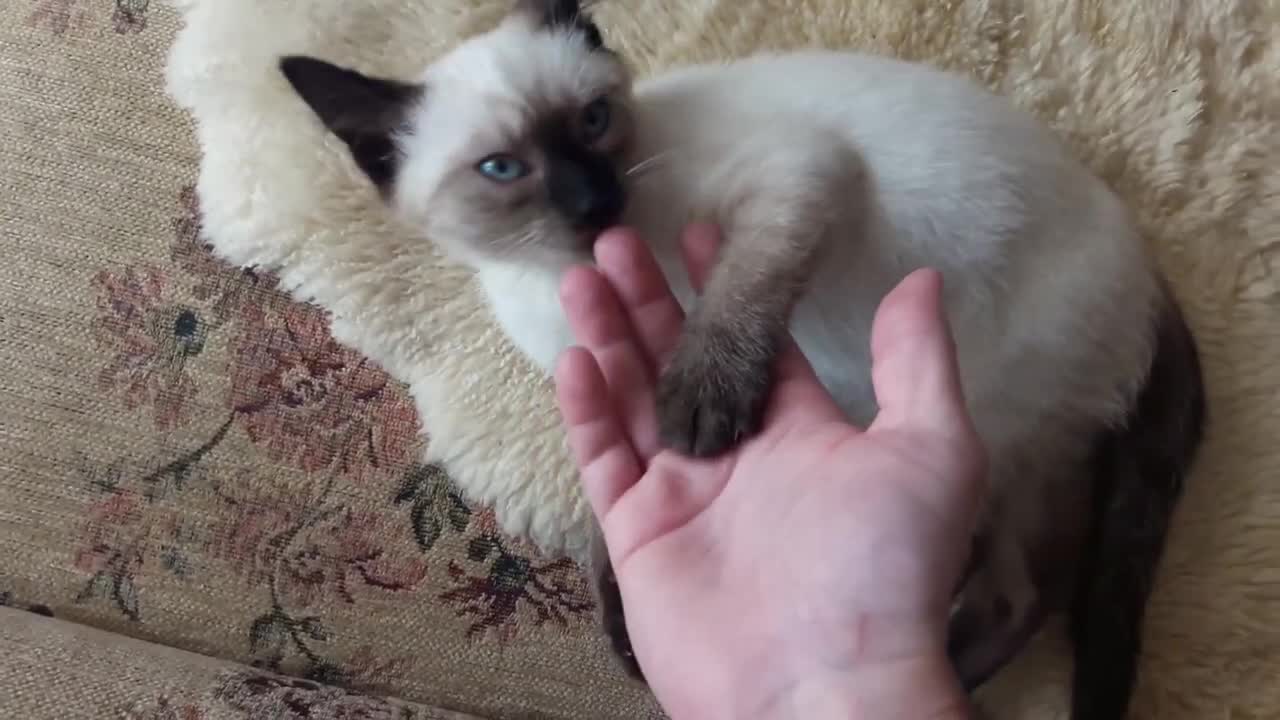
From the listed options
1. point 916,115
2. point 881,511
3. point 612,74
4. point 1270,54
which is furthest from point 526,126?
point 1270,54

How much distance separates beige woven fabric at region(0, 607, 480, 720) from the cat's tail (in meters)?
0.52

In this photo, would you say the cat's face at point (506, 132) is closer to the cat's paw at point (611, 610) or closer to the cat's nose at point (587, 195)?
the cat's nose at point (587, 195)

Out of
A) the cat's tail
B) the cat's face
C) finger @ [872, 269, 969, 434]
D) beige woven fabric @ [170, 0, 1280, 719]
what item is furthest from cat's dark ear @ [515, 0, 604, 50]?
the cat's tail

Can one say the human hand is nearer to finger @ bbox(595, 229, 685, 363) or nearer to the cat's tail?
finger @ bbox(595, 229, 685, 363)

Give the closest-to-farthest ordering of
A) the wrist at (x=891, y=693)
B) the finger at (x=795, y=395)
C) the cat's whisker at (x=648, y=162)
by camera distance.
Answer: the wrist at (x=891, y=693)
the finger at (x=795, y=395)
the cat's whisker at (x=648, y=162)

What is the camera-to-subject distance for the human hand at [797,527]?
0.71m

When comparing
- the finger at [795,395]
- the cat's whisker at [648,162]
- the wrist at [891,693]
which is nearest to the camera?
the wrist at [891,693]

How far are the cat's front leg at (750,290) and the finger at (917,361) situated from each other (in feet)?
0.40

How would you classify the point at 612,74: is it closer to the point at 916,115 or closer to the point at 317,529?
the point at 916,115

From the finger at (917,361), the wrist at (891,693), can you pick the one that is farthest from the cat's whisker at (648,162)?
the wrist at (891,693)

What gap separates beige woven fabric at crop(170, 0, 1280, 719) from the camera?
1044 millimetres

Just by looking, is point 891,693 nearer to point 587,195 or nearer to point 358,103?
point 587,195

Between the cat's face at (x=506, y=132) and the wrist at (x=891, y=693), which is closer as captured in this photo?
the wrist at (x=891, y=693)

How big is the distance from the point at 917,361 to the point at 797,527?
0.13 meters
